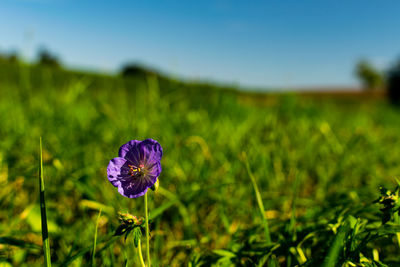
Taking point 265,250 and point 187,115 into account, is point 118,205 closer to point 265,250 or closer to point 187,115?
point 265,250

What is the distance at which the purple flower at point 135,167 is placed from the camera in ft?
2.57

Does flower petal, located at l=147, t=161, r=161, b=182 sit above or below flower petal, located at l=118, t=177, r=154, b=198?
above

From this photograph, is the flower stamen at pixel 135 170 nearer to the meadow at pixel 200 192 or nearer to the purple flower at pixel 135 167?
the purple flower at pixel 135 167

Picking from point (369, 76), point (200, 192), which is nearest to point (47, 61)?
point (200, 192)

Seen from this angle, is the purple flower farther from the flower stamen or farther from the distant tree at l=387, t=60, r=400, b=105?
the distant tree at l=387, t=60, r=400, b=105

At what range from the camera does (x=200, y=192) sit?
1532 millimetres

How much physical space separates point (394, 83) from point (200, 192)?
134ft

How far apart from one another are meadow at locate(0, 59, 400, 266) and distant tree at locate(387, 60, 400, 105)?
1475 inches

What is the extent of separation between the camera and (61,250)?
53.9 inches

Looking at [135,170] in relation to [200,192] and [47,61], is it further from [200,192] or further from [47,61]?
[47,61]

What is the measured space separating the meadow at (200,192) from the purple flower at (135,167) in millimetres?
205

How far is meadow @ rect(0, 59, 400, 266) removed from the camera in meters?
1.12

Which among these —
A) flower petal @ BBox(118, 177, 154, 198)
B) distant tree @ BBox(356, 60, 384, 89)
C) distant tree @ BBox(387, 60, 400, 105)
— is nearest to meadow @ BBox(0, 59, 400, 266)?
flower petal @ BBox(118, 177, 154, 198)

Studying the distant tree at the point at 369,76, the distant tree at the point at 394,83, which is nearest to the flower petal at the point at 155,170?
the distant tree at the point at 394,83
